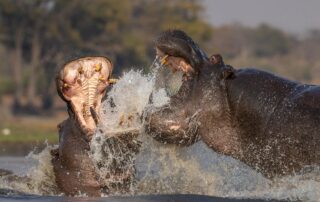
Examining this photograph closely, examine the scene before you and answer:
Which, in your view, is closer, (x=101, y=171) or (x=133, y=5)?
(x=101, y=171)

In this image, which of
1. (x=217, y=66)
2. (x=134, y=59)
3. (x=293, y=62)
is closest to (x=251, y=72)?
(x=217, y=66)

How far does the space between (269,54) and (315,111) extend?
74.3 meters

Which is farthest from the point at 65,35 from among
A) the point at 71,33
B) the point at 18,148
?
the point at 18,148

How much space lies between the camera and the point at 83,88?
7566 mm

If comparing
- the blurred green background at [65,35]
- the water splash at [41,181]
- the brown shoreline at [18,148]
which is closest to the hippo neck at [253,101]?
the water splash at [41,181]

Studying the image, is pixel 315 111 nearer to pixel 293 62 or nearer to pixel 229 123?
pixel 229 123

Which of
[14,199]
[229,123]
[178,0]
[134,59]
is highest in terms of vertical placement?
[178,0]

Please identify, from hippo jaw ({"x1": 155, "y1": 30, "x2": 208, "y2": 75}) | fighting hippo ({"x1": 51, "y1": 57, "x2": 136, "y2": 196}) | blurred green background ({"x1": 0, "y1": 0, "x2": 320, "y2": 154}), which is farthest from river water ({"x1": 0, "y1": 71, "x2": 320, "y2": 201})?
blurred green background ({"x1": 0, "y1": 0, "x2": 320, "y2": 154})

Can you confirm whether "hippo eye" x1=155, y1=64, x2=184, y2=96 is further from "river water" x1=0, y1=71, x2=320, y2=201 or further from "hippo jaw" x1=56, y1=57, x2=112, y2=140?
"hippo jaw" x1=56, y1=57, x2=112, y2=140

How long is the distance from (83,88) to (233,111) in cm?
152

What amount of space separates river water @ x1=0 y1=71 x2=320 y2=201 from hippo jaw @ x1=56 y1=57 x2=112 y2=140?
0.53 feet

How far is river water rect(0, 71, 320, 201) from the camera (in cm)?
658

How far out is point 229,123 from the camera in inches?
257

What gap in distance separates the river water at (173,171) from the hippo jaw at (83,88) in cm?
16
